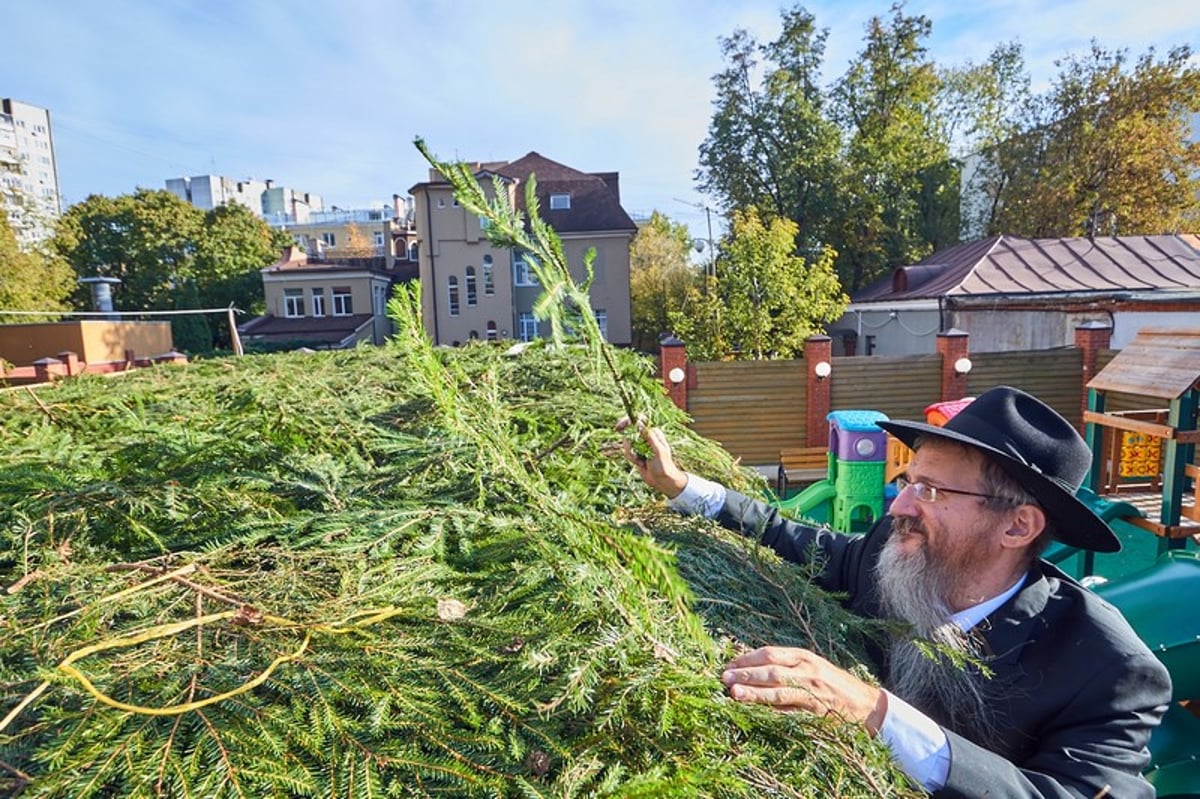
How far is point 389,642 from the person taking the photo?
1.08m

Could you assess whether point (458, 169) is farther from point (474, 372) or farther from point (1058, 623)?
point (474, 372)

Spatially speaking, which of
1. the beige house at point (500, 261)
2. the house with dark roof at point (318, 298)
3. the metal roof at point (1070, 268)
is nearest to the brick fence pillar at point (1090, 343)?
the metal roof at point (1070, 268)

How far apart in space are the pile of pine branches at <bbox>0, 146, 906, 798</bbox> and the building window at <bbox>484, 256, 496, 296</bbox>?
95.5ft

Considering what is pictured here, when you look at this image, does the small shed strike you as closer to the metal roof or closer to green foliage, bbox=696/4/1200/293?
the metal roof

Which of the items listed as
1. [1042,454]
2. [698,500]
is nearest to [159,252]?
[698,500]

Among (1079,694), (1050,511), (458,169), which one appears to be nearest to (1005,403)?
(1050,511)

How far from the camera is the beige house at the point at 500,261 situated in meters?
28.8

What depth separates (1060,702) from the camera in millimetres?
1485

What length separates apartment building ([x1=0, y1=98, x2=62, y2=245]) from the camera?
77.9ft

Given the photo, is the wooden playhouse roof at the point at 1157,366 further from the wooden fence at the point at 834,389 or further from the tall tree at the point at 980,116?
the tall tree at the point at 980,116

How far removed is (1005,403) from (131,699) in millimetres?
2047

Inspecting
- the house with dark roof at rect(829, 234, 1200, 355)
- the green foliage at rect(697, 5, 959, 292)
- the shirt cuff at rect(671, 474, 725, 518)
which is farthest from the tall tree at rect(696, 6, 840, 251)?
the shirt cuff at rect(671, 474, 725, 518)

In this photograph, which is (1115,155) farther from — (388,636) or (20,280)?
(20,280)

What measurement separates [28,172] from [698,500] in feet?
135
